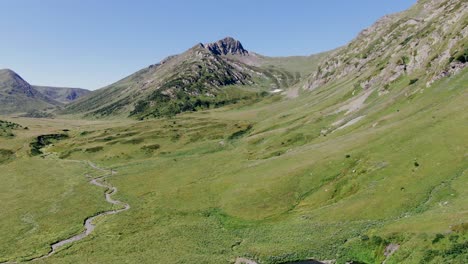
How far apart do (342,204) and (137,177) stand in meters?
74.3

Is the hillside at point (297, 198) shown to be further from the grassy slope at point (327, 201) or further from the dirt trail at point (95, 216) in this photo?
the dirt trail at point (95, 216)

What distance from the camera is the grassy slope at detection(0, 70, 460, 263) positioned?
160 ft

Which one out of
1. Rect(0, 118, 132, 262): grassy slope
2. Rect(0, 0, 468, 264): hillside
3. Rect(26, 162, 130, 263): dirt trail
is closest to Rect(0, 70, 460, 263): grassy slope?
Rect(0, 0, 468, 264): hillside

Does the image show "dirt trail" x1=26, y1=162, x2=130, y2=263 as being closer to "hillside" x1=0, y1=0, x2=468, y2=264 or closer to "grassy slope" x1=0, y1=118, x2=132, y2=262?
"hillside" x1=0, y1=0, x2=468, y2=264

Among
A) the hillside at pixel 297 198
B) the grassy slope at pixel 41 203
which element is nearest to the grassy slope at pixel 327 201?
the hillside at pixel 297 198

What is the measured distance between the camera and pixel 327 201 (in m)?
65.8

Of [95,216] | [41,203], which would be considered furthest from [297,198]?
[41,203]

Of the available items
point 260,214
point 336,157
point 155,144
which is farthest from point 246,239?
point 155,144

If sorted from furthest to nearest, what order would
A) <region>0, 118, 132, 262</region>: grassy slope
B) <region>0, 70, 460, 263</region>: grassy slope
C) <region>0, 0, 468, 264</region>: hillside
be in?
<region>0, 118, 132, 262</region>: grassy slope → <region>0, 0, 468, 264</region>: hillside → <region>0, 70, 460, 263</region>: grassy slope

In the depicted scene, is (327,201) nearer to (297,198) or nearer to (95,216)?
(297,198)

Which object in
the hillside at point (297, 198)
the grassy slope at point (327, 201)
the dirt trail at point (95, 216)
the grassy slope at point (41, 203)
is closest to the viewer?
the grassy slope at point (327, 201)

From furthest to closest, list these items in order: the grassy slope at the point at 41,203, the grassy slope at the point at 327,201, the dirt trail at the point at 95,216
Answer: the grassy slope at the point at 41,203 < the dirt trail at the point at 95,216 < the grassy slope at the point at 327,201

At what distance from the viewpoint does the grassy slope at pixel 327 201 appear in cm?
4862

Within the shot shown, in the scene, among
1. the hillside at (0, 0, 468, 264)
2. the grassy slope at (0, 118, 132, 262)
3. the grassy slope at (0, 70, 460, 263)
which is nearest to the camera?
the grassy slope at (0, 70, 460, 263)
